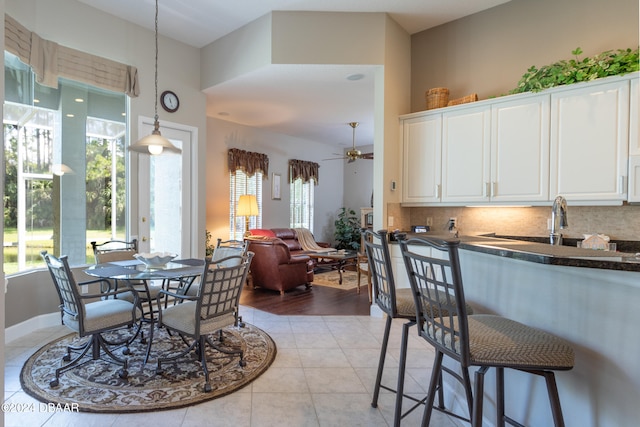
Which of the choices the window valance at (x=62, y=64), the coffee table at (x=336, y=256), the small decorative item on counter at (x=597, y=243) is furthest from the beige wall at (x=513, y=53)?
the window valance at (x=62, y=64)

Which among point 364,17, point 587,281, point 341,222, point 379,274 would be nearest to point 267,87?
point 364,17

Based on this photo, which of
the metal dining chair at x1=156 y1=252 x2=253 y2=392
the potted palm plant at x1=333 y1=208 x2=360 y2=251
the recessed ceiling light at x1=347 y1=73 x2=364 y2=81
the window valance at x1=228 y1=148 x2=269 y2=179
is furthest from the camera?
the potted palm plant at x1=333 y1=208 x2=360 y2=251

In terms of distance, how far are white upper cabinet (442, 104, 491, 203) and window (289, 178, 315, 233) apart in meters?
4.96

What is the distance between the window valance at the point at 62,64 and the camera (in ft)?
10.7

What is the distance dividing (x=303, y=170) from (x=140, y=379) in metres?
6.57

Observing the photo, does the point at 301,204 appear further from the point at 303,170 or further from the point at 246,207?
the point at 246,207

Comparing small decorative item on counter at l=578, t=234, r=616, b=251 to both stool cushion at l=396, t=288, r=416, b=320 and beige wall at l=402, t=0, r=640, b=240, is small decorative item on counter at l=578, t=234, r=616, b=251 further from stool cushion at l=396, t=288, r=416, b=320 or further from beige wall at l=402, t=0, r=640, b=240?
stool cushion at l=396, t=288, r=416, b=320

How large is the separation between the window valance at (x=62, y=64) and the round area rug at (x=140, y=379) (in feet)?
9.01

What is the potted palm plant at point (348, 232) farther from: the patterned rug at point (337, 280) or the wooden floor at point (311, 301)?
the wooden floor at point (311, 301)

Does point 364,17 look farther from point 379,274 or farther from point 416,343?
point 416,343

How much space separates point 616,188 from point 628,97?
78 centimetres

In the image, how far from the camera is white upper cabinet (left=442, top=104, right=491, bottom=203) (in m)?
3.77

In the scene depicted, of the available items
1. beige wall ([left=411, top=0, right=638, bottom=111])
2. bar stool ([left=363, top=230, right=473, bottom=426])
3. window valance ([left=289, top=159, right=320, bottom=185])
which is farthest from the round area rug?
window valance ([left=289, top=159, right=320, bottom=185])

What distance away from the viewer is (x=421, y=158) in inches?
165
